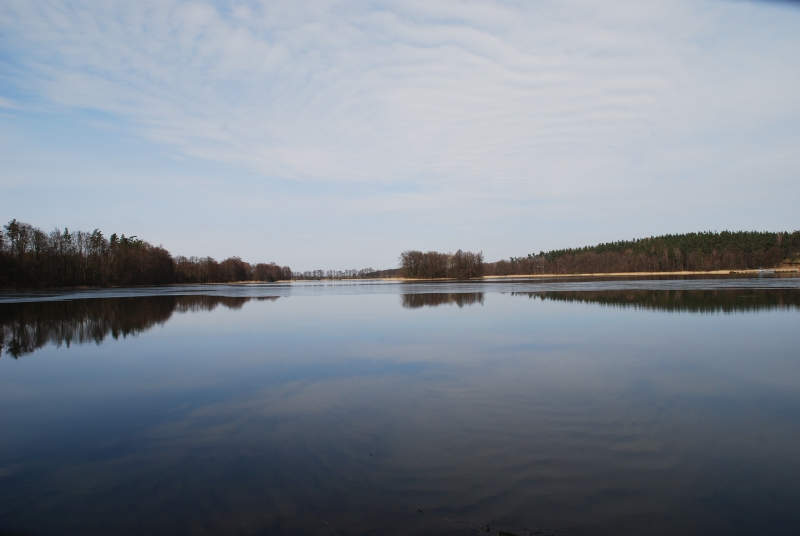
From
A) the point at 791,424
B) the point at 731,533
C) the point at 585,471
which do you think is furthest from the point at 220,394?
the point at 791,424

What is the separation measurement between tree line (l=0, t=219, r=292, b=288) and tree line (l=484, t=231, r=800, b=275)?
90411 mm

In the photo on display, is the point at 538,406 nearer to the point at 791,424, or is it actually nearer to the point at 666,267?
the point at 791,424

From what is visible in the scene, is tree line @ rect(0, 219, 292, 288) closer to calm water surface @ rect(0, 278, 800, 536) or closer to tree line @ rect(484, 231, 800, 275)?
calm water surface @ rect(0, 278, 800, 536)

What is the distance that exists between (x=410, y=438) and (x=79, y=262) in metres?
77.2

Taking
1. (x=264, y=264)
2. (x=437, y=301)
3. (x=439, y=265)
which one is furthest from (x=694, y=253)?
(x=264, y=264)

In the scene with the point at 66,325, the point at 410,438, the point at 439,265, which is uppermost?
the point at 439,265

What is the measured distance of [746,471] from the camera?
4.79 meters

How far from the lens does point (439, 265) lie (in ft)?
326

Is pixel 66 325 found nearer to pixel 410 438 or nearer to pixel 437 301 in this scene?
pixel 410 438

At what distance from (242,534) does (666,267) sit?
112677 mm

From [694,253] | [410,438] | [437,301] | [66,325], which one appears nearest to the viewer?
[410,438]

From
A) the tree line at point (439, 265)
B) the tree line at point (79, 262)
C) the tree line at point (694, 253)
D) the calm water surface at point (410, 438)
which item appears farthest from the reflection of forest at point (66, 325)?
the tree line at point (694, 253)

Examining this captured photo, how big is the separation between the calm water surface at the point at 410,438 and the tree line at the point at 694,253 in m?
99.5

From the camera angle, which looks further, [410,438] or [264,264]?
[264,264]
